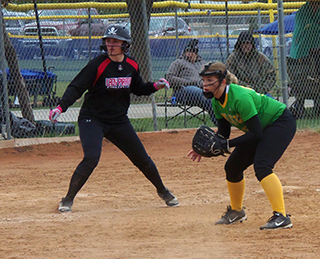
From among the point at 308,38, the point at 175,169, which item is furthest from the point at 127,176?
the point at 308,38

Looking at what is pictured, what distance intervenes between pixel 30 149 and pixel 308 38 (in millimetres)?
6464

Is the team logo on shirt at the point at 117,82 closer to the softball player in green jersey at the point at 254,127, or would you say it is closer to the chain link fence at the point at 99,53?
the softball player in green jersey at the point at 254,127

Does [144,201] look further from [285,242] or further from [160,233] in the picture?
[285,242]

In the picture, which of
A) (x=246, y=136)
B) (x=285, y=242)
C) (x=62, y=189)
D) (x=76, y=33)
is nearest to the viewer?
(x=285, y=242)

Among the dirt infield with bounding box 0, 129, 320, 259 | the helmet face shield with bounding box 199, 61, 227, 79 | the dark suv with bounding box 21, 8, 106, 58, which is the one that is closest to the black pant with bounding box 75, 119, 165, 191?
the dirt infield with bounding box 0, 129, 320, 259

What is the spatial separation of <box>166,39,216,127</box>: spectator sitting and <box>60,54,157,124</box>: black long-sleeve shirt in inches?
175

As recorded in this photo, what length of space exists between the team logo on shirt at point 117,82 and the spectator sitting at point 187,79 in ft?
15.1

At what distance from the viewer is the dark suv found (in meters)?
13.1

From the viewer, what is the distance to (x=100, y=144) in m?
5.70

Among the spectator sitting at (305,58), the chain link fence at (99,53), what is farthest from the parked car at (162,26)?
the spectator sitting at (305,58)

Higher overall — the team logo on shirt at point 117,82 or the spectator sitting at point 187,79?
the team logo on shirt at point 117,82

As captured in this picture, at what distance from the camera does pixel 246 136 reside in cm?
456

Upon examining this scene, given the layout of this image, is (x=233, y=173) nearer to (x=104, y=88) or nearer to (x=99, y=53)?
(x=104, y=88)

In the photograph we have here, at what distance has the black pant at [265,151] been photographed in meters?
4.68
